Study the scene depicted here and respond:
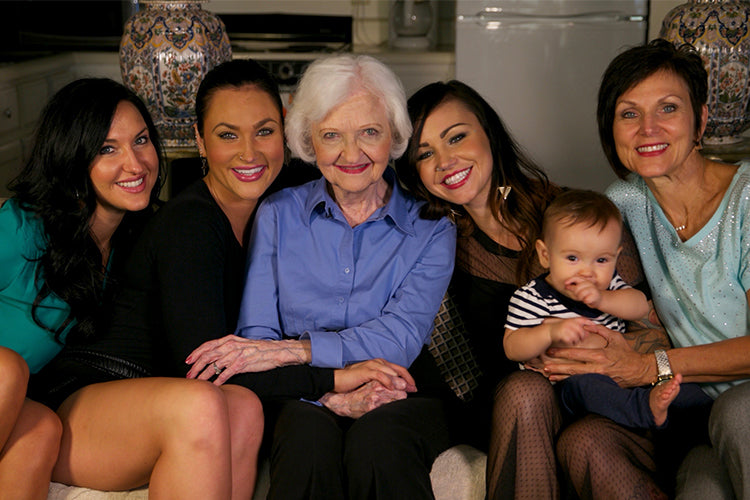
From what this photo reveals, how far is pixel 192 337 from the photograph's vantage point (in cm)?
204

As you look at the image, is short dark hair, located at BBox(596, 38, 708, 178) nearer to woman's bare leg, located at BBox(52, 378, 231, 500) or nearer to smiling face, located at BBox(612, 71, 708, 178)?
smiling face, located at BBox(612, 71, 708, 178)

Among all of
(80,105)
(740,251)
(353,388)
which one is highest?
(80,105)

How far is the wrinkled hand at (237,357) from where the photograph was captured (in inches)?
79.2

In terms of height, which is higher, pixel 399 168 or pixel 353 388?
pixel 399 168

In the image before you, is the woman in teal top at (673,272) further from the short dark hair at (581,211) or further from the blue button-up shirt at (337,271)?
the blue button-up shirt at (337,271)

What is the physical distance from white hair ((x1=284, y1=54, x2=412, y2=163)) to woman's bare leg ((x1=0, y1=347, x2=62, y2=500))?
2.87 ft

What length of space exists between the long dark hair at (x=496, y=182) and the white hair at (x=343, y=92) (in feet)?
0.24

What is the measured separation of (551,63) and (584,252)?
237 cm

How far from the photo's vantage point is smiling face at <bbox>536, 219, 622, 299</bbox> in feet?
6.56

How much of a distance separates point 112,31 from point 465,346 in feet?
10.1

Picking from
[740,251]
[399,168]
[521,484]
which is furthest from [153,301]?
[740,251]

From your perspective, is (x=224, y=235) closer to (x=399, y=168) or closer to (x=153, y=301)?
(x=153, y=301)

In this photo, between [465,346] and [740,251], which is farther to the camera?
[465,346]

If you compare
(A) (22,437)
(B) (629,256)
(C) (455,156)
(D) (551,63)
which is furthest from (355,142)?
(D) (551,63)
